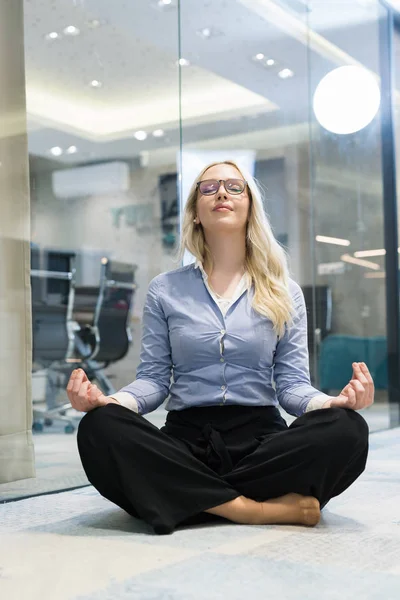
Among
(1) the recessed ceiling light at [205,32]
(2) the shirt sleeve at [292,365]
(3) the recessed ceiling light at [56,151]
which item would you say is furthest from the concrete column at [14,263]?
Result: (3) the recessed ceiling light at [56,151]

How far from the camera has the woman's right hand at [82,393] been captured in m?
1.68

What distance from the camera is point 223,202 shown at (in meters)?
1.98

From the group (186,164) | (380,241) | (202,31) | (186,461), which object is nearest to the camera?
(186,461)

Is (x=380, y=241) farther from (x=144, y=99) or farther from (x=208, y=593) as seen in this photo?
(x=208, y=593)

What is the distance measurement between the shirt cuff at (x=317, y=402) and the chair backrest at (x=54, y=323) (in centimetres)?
253

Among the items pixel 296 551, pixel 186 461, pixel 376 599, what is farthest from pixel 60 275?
pixel 376 599

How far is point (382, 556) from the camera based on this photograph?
1.44 metres

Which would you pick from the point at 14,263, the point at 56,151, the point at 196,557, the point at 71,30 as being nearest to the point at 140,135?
the point at 56,151

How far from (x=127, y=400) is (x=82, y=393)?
0.18 meters

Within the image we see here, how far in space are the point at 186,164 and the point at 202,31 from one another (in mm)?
727

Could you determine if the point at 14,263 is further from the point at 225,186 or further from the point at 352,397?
the point at 352,397

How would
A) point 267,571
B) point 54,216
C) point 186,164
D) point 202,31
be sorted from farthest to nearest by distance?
point 54,216, point 202,31, point 186,164, point 267,571

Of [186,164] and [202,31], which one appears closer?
[186,164]

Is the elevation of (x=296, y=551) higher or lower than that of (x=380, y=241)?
lower
